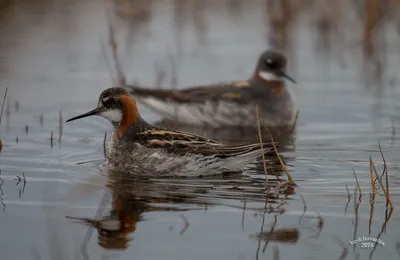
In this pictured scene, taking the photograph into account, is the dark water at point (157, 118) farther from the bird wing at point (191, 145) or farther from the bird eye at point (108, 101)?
the bird eye at point (108, 101)

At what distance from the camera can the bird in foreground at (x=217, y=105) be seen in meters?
12.3

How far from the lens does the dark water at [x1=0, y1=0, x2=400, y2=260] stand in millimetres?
6781

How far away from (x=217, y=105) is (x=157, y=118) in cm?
85

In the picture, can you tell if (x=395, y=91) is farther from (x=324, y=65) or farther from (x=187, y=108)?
(x=187, y=108)

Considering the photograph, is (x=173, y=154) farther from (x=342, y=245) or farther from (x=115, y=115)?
(x=342, y=245)

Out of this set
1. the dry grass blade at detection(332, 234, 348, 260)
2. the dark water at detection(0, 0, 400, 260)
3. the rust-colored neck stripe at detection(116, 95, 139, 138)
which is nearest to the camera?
the dry grass blade at detection(332, 234, 348, 260)

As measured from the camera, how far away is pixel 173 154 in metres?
8.98

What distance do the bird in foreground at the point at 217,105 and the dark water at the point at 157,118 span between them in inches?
14.7

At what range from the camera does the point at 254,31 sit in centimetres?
1756

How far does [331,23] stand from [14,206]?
34.9 feet

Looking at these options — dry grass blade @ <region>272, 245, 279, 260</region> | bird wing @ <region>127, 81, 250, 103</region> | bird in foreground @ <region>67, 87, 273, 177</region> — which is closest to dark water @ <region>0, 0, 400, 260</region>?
dry grass blade @ <region>272, 245, 279, 260</region>

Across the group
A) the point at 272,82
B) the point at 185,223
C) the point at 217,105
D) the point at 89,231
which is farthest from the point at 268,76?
the point at 89,231

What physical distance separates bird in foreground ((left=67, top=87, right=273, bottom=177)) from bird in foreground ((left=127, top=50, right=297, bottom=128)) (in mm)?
2944

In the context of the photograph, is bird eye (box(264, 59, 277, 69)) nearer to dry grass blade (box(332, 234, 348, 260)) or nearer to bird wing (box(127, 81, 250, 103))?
bird wing (box(127, 81, 250, 103))
